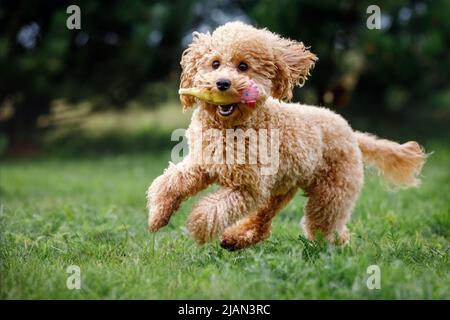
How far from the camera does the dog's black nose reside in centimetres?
348

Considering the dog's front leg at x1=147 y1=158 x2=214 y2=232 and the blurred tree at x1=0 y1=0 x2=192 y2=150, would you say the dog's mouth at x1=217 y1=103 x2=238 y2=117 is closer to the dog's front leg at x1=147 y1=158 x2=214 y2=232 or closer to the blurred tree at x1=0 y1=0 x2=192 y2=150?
the dog's front leg at x1=147 y1=158 x2=214 y2=232

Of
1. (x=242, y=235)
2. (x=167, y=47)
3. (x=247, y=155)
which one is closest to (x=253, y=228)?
(x=242, y=235)

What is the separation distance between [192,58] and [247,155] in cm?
66

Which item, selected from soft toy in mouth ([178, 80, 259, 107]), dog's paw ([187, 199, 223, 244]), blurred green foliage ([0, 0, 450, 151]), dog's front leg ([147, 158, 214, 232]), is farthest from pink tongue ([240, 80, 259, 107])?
blurred green foliage ([0, 0, 450, 151])

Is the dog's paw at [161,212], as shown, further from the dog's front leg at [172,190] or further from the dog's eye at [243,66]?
the dog's eye at [243,66]

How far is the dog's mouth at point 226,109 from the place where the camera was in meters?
3.61

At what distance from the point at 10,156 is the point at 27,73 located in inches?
84.3

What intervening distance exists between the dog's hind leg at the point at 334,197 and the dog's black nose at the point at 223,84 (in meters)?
1.07

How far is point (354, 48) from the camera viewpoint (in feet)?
33.3

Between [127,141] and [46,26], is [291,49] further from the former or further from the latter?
[127,141]

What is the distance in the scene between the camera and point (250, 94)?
3.60 metres

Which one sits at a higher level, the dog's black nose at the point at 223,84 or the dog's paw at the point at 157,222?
the dog's black nose at the point at 223,84

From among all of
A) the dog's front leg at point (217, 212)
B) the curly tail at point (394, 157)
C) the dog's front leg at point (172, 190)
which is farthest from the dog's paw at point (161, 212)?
the curly tail at point (394, 157)
